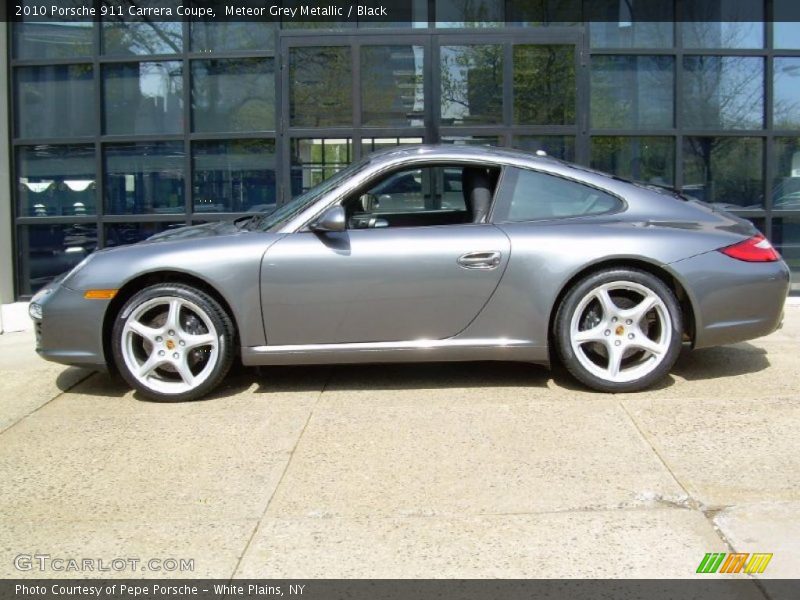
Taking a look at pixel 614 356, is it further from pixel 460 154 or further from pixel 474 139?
pixel 474 139

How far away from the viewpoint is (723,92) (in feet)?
27.7

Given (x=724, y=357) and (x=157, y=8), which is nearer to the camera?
(x=724, y=357)

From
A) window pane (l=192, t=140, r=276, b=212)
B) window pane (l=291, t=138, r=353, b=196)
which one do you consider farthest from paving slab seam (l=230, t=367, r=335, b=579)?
window pane (l=192, t=140, r=276, b=212)

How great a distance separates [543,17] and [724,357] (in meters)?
4.26

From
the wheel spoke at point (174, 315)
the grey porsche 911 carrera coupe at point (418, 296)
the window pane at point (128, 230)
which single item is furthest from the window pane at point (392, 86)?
the wheel spoke at point (174, 315)

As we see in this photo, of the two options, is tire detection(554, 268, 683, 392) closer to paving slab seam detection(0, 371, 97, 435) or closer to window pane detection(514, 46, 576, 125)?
paving slab seam detection(0, 371, 97, 435)

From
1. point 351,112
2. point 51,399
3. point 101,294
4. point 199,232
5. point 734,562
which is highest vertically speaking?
point 351,112

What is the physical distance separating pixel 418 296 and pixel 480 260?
401 millimetres

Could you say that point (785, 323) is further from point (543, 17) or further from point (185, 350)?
point (185, 350)

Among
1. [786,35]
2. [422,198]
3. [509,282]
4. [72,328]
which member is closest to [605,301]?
[509,282]

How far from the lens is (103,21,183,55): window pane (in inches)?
334

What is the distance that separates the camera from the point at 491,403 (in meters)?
4.71

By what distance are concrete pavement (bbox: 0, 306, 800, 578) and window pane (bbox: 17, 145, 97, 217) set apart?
12.0 feet
